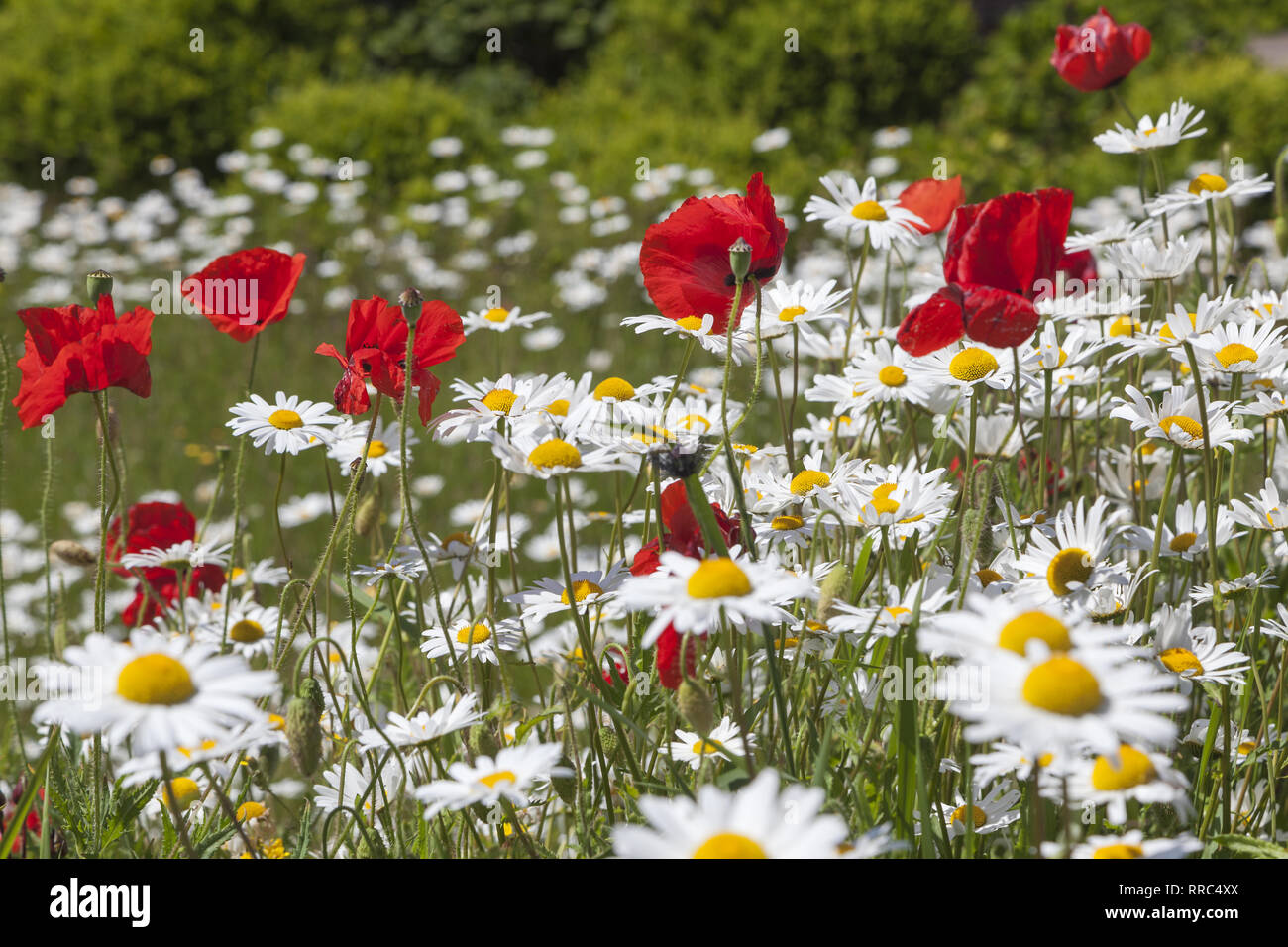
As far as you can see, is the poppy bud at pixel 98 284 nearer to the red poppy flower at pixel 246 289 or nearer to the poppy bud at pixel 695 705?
the red poppy flower at pixel 246 289

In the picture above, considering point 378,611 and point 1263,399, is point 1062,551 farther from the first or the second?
point 378,611

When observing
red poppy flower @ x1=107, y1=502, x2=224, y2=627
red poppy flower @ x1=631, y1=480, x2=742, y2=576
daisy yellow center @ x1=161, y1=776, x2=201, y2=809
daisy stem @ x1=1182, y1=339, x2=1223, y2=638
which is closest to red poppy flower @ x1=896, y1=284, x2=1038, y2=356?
daisy stem @ x1=1182, y1=339, x2=1223, y2=638

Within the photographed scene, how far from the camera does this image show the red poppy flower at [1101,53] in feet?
5.45

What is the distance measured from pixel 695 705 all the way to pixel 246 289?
2.23ft

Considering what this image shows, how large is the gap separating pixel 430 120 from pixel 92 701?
589cm

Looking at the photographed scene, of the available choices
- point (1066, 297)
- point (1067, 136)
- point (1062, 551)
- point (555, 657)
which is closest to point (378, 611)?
point (555, 657)

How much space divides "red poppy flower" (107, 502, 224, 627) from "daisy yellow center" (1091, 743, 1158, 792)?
1104 millimetres

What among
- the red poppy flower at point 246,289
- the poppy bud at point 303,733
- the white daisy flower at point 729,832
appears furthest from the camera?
the red poppy flower at point 246,289

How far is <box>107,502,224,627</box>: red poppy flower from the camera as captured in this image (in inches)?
60.2

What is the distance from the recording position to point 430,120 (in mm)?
6211

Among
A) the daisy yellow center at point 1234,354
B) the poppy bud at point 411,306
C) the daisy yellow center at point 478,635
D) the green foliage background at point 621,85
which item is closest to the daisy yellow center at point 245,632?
the daisy yellow center at point 478,635

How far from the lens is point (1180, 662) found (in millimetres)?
1009

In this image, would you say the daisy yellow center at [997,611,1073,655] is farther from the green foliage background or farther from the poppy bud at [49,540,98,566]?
the green foliage background

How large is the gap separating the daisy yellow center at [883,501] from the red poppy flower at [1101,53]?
2.83 feet
